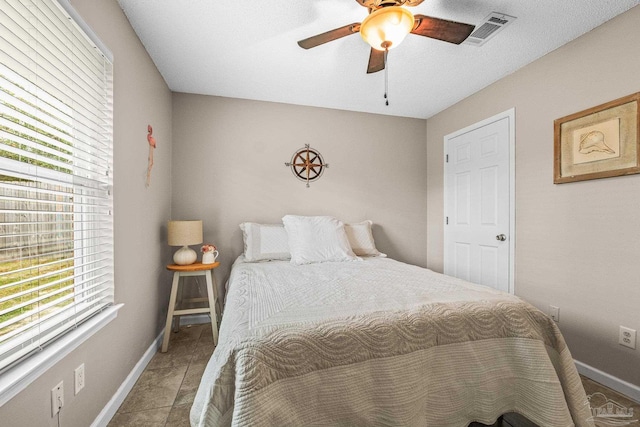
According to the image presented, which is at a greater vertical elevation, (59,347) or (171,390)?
(59,347)

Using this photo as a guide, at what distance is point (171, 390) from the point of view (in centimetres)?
177

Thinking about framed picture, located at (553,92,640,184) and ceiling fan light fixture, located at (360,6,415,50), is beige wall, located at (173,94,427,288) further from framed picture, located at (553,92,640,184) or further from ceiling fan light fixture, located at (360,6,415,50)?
ceiling fan light fixture, located at (360,6,415,50)

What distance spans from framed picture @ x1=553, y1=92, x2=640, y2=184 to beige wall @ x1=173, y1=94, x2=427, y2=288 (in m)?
1.62

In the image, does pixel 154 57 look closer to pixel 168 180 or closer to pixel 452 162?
pixel 168 180

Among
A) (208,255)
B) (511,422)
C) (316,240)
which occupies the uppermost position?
(316,240)

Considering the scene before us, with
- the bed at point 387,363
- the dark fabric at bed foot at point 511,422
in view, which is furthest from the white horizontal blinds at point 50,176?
the dark fabric at bed foot at point 511,422

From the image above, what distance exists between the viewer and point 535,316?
1.35 meters

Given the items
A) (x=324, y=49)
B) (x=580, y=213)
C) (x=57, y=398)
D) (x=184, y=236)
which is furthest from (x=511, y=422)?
(x=324, y=49)

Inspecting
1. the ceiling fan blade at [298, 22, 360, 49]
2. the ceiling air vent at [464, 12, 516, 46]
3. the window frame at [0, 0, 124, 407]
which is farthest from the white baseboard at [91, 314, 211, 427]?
the ceiling air vent at [464, 12, 516, 46]

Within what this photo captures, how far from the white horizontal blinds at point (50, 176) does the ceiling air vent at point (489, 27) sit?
2.26 meters

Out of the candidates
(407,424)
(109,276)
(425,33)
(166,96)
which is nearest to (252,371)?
(407,424)

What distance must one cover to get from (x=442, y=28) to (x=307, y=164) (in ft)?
6.31

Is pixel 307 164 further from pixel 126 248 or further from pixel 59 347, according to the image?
pixel 59 347

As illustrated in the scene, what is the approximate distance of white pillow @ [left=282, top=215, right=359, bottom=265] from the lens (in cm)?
260
